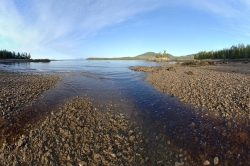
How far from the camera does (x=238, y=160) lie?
561cm

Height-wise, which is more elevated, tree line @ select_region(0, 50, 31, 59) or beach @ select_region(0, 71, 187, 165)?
tree line @ select_region(0, 50, 31, 59)

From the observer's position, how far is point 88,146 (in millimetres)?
6301

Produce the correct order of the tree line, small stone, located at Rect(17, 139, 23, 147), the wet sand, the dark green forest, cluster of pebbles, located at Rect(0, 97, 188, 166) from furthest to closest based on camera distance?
the tree line
the dark green forest
small stone, located at Rect(17, 139, 23, 147)
the wet sand
cluster of pebbles, located at Rect(0, 97, 188, 166)

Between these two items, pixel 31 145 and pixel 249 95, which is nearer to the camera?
pixel 31 145

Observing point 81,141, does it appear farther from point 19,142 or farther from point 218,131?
point 218,131

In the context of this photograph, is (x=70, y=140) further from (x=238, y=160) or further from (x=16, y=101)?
(x=16, y=101)

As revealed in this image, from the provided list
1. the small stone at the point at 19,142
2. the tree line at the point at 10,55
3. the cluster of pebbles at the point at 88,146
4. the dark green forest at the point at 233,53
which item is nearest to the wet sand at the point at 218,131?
the cluster of pebbles at the point at 88,146

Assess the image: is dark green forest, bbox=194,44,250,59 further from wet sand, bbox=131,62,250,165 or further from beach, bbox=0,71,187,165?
beach, bbox=0,71,187,165

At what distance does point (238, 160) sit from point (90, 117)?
7.78m

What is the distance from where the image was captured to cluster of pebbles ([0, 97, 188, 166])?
559cm

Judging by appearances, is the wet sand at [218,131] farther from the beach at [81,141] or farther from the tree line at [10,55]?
the tree line at [10,55]

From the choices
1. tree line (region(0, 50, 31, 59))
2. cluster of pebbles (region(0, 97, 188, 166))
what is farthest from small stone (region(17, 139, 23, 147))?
tree line (region(0, 50, 31, 59))

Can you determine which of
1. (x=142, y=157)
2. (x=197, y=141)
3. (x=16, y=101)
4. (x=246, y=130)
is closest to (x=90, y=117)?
(x=142, y=157)

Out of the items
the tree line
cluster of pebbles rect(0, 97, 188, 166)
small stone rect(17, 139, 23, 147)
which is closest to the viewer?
cluster of pebbles rect(0, 97, 188, 166)
